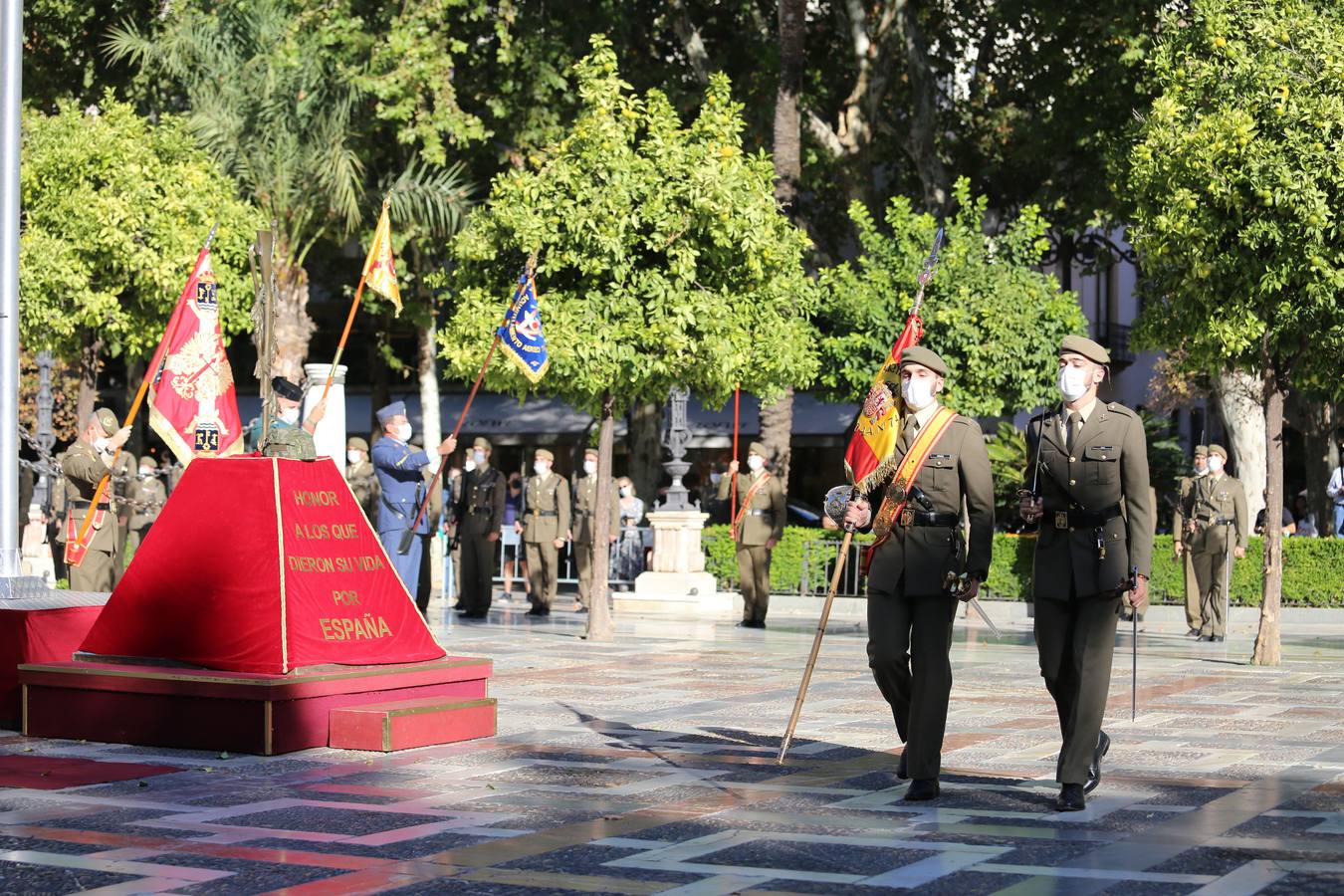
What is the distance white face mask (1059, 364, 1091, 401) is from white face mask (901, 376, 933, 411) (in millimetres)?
573

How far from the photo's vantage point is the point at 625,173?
54.2ft

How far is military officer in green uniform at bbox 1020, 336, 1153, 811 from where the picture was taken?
7773 millimetres

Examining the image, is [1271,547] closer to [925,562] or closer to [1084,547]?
[1084,547]

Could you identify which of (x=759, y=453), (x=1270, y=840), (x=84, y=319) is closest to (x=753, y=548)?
(x=759, y=453)

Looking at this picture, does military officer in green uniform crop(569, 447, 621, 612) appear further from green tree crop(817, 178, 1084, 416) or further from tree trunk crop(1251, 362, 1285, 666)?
tree trunk crop(1251, 362, 1285, 666)

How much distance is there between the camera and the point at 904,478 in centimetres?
816

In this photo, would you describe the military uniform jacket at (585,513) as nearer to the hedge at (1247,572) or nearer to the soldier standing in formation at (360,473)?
the hedge at (1247,572)

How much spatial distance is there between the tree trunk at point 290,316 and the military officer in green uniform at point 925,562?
19525 mm

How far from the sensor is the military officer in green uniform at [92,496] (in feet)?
55.9

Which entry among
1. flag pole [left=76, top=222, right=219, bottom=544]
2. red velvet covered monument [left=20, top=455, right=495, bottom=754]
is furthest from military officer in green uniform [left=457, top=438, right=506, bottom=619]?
red velvet covered monument [left=20, top=455, right=495, bottom=754]

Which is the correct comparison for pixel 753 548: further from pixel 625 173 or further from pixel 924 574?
pixel 924 574

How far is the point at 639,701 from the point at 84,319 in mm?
17063

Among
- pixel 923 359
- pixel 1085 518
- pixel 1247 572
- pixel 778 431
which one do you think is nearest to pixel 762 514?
pixel 778 431

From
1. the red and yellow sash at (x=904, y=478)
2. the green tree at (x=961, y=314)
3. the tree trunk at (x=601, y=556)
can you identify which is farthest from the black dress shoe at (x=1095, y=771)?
the green tree at (x=961, y=314)
